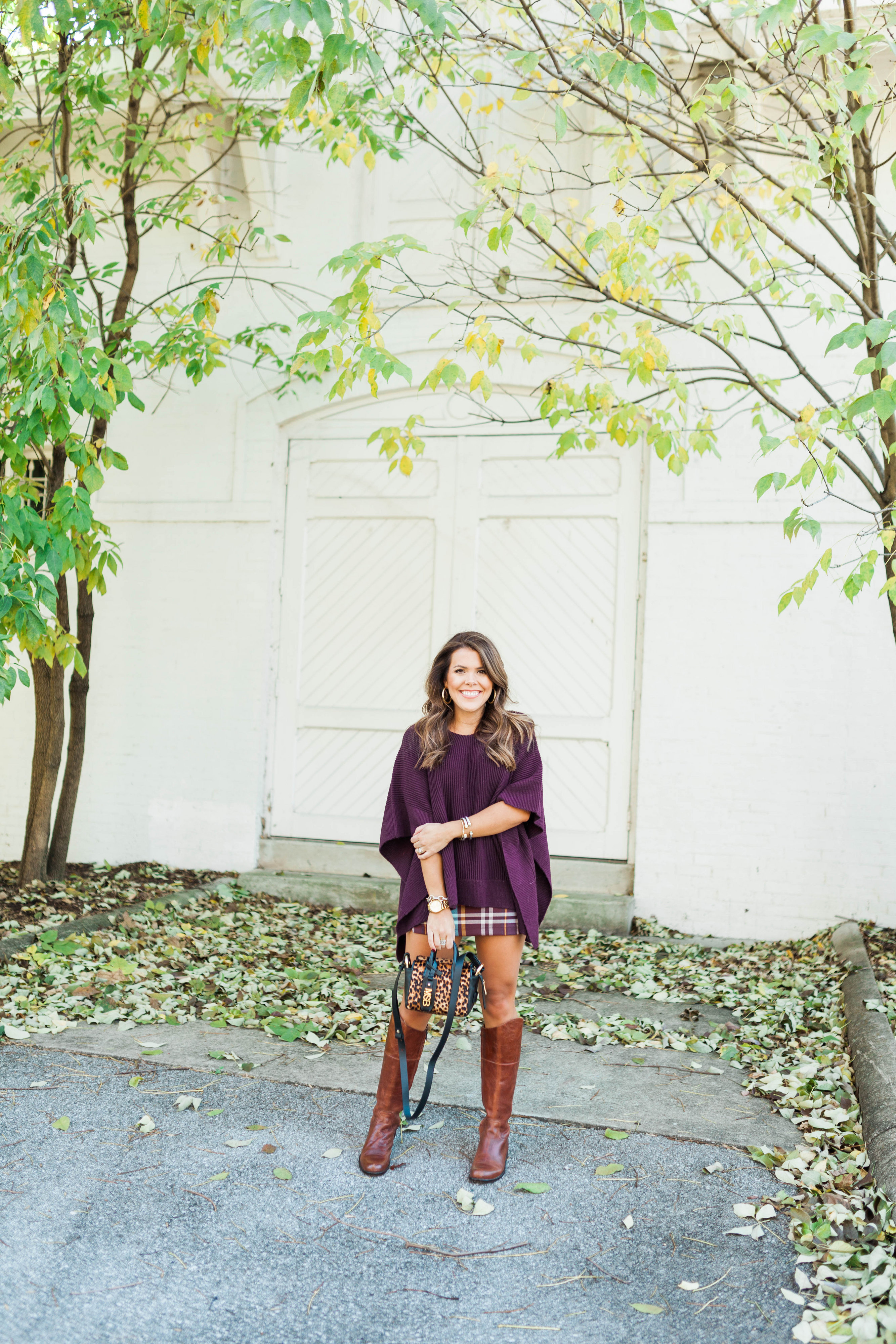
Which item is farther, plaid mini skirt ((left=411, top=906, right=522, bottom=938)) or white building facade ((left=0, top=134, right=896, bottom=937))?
white building facade ((left=0, top=134, right=896, bottom=937))

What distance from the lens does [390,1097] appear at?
11.1 ft

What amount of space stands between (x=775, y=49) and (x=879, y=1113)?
5.05m

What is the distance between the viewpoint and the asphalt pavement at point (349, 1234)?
2.60 metres

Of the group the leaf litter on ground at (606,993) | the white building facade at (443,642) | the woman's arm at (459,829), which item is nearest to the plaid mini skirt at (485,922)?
the woman's arm at (459,829)

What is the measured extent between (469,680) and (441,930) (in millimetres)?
778

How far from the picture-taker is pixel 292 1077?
13.6ft

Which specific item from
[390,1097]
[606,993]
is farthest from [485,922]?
[606,993]

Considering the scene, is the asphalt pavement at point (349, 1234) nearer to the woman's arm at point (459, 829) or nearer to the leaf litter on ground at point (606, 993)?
the leaf litter on ground at point (606, 993)

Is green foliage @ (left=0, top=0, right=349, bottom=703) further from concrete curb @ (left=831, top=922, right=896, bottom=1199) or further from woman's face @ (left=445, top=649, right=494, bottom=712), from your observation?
concrete curb @ (left=831, top=922, right=896, bottom=1199)

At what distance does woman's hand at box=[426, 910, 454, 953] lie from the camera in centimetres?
325

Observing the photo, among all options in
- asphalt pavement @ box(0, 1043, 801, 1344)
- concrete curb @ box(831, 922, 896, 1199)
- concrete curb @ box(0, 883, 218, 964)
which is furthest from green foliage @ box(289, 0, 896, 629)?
concrete curb @ box(0, 883, 218, 964)

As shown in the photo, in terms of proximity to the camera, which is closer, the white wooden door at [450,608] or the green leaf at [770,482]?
the green leaf at [770,482]

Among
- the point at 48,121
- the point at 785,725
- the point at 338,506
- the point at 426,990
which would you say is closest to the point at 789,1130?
the point at 426,990

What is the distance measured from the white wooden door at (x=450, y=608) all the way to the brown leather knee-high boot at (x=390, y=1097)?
4.24m
